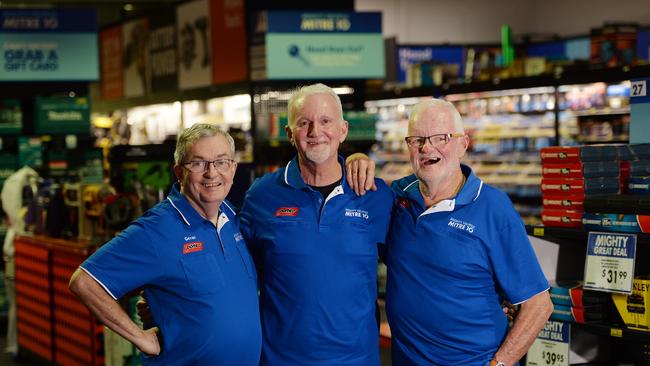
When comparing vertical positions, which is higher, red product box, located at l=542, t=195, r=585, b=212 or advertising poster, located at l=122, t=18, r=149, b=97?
advertising poster, located at l=122, t=18, r=149, b=97

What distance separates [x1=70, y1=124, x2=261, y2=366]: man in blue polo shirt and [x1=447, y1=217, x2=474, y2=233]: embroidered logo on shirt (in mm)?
756

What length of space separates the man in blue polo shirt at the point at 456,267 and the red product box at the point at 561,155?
48.5 inches

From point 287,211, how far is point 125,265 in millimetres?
632

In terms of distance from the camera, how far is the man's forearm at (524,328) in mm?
3332

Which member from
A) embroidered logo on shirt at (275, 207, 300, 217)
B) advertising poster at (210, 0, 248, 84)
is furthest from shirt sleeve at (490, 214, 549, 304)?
advertising poster at (210, 0, 248, 84)

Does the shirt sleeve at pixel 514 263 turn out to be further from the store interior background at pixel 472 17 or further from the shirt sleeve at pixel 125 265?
the store interior background at pixel 472 17

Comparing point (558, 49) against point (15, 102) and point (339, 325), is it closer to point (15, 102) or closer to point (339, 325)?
point (15, 102)

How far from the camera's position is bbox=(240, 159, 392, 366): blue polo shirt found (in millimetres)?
3396

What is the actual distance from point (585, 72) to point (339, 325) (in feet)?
19.4

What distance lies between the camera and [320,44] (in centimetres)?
1005

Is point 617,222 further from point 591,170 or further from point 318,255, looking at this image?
point 318,255

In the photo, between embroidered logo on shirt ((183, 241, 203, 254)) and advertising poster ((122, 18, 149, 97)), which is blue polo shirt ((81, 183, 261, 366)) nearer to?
embroidered logo on shirt ((183, 241, 203, 254))

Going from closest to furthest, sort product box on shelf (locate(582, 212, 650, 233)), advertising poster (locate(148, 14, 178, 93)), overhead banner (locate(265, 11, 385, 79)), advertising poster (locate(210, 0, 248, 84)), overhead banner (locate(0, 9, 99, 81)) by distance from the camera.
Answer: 1. product box on shelf (locate(582, 212, 650, 233))
2. overhead banner (locate(265, 11, 385, 79))
3. overhead banner (locate(0, 9, 99, 81))
4. advertising poster (locate(210, 0, 248, 84))
5. advertising poster (locate(148, 14, 178, 93))

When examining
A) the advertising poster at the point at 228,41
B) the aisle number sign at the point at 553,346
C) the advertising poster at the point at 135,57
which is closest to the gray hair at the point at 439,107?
the aisle number sign at the point at 553,346
